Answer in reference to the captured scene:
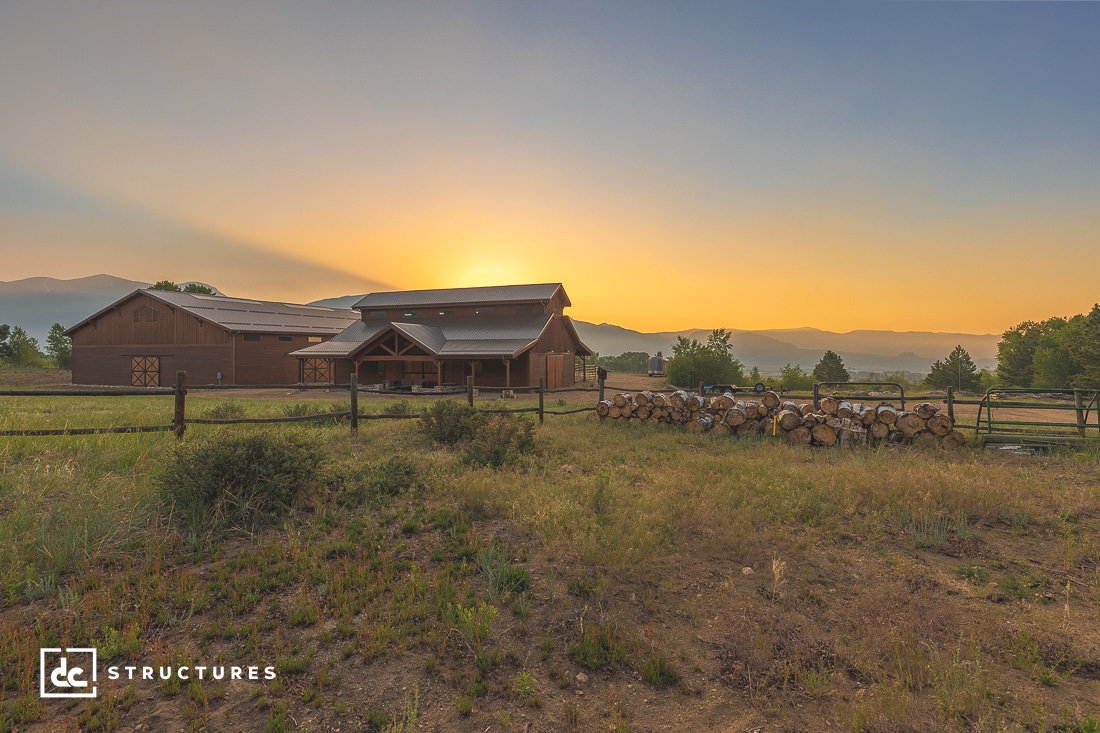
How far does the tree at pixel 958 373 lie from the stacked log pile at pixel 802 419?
106 feet

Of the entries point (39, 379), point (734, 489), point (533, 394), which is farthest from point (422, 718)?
point (39, 379)

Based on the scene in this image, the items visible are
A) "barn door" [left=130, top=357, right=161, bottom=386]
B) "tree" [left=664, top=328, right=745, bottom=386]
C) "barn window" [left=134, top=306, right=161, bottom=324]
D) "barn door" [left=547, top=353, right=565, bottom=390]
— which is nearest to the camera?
"barn door" [left=547, top=353, right=565, bottom=390]

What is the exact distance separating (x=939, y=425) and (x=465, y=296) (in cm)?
3072

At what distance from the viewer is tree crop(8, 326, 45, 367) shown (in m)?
51.6

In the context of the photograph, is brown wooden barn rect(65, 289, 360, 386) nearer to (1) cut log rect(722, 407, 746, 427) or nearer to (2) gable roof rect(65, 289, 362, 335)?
(2) gable roof rect(65, 289, 362, 335)

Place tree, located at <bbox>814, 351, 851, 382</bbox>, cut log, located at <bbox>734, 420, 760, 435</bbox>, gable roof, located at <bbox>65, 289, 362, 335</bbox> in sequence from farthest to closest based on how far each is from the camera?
tree, located at <bbox>814, 351, 851, 382</bbox> → gable roof, located at <bbox>65, 289, 362, 335</bbox> → cut log, located at <bbox>734, 420, 760, 435</bbox>

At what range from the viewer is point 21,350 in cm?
5206

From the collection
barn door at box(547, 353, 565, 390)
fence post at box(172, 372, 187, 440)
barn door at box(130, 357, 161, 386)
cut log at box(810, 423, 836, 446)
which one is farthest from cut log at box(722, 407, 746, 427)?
barn door at box(130, 357, 161, 386)

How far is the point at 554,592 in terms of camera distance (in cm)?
464

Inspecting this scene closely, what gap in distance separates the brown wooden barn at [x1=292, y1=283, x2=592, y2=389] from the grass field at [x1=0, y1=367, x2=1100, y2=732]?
71.3ft

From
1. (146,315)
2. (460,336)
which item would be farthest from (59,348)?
(460,336)

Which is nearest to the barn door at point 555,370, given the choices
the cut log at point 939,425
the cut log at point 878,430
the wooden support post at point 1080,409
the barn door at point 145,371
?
the cut log at point 878,430

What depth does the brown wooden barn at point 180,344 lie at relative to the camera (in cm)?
3428
